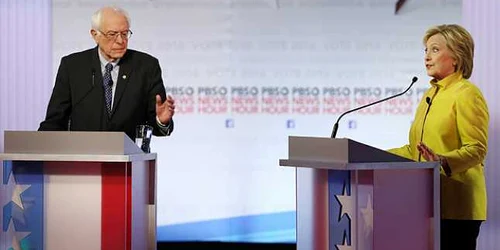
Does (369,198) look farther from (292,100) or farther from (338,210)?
(292,100)

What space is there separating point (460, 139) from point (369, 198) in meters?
0.52

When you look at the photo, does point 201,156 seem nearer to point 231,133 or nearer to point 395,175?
point 231,133

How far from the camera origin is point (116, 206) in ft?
10.3

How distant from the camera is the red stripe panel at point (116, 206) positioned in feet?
10.3

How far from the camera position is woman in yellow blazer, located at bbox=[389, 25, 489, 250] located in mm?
3129

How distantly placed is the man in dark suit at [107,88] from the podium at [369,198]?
2.89 ft

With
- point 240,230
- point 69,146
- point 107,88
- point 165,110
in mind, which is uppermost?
point 107,88

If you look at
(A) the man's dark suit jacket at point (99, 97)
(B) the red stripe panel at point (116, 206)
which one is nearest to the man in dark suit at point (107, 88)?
(A) the man's dark suit jacket at point (99, 97)

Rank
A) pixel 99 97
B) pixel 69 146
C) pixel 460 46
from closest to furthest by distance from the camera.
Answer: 1. pixel 69 146
2. pixel 460 46
3. pixel 99 97

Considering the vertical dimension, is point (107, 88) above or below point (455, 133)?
above

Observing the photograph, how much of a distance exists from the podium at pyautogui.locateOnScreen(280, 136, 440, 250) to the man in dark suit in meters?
0.88

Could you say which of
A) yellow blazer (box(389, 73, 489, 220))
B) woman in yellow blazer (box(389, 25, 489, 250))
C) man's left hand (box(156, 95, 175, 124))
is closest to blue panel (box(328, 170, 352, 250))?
woman in yellow blazer (box(389, 25, 489, 250))

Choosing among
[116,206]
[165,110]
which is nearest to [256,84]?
[165,110]

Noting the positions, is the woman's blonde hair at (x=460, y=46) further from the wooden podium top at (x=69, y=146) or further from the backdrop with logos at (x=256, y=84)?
the backdrop with logos at (x=256, y=84)
